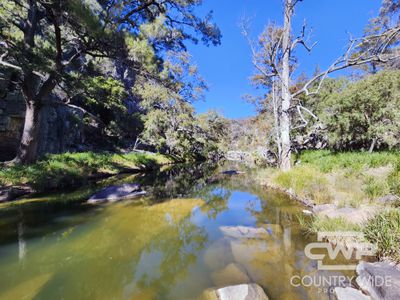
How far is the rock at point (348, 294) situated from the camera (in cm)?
237

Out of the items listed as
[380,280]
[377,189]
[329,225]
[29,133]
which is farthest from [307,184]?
[29,133]

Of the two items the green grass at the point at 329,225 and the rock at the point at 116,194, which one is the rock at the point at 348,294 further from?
the rock at the point at 116,194

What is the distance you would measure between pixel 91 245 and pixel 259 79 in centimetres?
1499

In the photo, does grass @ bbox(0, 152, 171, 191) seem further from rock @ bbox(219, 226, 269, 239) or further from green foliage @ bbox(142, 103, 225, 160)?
rock @ bbox(219, 226, 269, 239)

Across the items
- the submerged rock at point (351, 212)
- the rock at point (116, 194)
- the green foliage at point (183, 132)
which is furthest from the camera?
the green foliage at point (183, 132)

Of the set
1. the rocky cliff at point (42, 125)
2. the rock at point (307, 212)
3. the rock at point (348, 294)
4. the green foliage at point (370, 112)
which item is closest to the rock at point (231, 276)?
the rock at point (348, 294)

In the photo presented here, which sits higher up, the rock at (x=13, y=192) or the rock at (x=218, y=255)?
the rock at (x=13, y=192)

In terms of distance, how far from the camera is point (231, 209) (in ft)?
21.9

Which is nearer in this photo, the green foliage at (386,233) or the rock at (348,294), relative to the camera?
the rock at (348,294)

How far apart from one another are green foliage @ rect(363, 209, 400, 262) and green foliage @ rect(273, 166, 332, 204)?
248 centimetres

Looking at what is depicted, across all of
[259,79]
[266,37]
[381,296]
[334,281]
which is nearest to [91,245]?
[334,281]

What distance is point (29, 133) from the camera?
9.24 meters

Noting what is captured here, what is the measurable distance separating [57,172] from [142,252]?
8181 mm

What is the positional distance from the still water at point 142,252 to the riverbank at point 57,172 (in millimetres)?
2174
